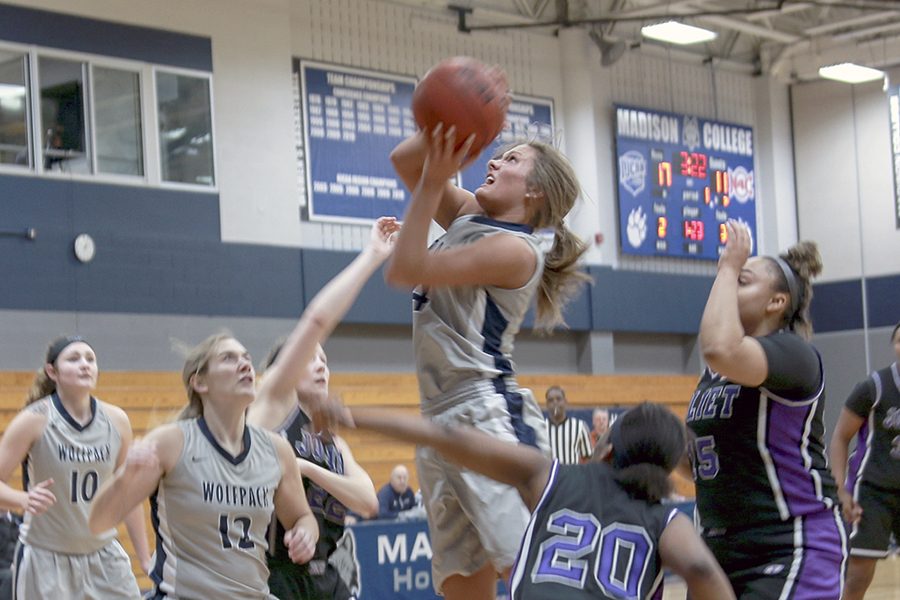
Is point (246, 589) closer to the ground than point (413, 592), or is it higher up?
higher up

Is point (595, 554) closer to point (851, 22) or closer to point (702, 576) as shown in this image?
point (702, 576)

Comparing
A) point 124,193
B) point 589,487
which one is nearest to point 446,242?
point 589,487

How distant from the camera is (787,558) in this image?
12.1ft

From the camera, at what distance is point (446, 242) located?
3814mm

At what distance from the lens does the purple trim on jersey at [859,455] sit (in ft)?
23.9

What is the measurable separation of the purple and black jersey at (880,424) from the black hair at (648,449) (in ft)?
14.5

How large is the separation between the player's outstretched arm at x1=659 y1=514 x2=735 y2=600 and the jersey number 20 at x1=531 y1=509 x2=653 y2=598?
0.04m

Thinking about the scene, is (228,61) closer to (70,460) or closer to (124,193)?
(124,193)

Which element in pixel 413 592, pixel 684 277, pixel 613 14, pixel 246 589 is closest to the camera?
pixel 246 589

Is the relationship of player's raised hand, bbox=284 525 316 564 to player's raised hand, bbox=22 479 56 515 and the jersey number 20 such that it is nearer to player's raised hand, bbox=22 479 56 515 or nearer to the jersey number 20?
the jersey number 20

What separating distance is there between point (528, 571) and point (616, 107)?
1505 cm

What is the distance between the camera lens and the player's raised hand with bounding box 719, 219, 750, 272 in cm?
383

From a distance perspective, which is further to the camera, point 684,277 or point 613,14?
point 684,277

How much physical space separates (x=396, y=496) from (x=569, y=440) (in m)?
1.60
